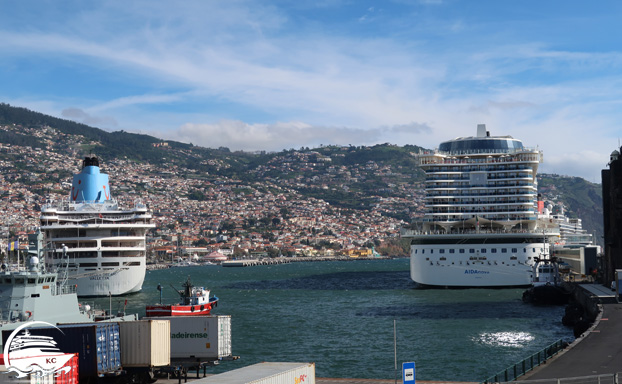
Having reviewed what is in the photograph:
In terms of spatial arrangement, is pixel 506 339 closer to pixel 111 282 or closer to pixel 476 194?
pixel 476 194

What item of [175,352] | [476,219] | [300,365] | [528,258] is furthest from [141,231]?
[300,365]

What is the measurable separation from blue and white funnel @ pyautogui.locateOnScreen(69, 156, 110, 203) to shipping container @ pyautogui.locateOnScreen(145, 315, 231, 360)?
52.9 m

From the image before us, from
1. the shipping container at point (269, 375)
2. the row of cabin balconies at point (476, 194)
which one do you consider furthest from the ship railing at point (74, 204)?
the shipping container at point (269, 375)

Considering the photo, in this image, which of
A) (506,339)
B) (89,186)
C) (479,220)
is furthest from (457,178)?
(89,186)

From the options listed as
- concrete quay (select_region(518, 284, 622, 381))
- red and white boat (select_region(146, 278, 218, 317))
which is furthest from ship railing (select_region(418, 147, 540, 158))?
concrete quay (select_region(518, 284, 622, 381))

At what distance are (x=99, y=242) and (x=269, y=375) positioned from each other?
53.9 metres

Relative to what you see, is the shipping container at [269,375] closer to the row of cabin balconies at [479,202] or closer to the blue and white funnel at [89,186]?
the row of cabin balconies at [479,202]

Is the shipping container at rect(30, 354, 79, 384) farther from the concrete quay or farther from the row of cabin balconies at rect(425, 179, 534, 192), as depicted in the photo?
the row of cabin balconies at rect(425, 179, 534, 192)

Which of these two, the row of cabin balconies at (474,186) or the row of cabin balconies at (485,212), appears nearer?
the row of cabin balconies at (485,212)

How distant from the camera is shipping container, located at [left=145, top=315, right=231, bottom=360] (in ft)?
92.3

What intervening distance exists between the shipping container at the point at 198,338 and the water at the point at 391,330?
3.86 m

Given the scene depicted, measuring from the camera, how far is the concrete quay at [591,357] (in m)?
25.0

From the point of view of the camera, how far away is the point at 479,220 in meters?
72.8

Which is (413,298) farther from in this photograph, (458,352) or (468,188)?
(458,352)
